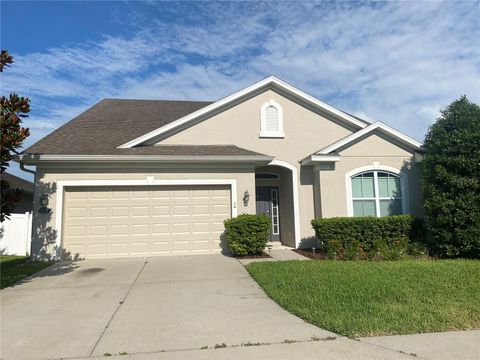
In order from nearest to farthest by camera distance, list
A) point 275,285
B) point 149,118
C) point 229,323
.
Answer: point 229,323 < point 275,285 < point 149,118

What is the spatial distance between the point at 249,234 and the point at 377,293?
5247 mm

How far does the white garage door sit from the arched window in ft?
14.6

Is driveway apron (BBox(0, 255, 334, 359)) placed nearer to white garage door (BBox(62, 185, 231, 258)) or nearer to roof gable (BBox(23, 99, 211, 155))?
white garage door (BBox(62, 185, 231, 258))

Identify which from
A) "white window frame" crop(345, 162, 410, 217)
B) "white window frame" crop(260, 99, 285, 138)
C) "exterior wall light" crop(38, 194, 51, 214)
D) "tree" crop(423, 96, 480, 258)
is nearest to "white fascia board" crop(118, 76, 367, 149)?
"white window frame" crop(260, 99, 285, 138)

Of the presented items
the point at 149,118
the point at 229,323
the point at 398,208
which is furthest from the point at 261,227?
the point at 149,118

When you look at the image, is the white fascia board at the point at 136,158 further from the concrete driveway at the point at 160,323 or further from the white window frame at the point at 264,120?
the concrete driveway at the point at 160,323

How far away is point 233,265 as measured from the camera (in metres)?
10.3

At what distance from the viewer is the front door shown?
15484mm

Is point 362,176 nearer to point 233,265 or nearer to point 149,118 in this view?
point 233,265

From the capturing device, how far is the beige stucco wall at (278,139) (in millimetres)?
14133

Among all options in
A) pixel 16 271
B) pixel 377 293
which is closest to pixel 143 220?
pixel 16 271

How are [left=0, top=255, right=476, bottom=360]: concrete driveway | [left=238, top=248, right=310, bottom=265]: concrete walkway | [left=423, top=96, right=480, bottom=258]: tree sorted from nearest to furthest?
1. [left=0, top=255, right=476, bottom=360]: concrete driveway
2. [left=423, top=96, right=480, bottom=258]: tree
3. [left=238, top=248, right=310, bottom=265]: concrete walkway

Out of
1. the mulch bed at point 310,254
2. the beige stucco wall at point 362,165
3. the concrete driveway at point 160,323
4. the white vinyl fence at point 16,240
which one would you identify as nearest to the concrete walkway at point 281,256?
the mulch bed at point 310,254

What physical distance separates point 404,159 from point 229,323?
10.4m
